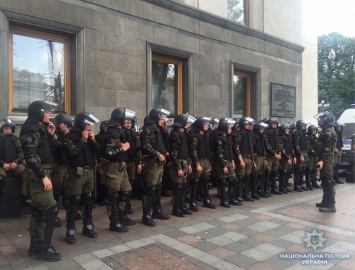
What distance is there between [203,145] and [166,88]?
11.0ft

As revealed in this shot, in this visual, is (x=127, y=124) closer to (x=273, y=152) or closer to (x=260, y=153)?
(x=260, y=153)

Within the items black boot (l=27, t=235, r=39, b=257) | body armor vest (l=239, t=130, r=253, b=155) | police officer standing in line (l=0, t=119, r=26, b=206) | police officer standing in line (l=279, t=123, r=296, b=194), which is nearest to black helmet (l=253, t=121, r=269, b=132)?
body armor vest (l=239, t=130, r=253, b=155)

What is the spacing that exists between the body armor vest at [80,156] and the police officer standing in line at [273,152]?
5128 mm

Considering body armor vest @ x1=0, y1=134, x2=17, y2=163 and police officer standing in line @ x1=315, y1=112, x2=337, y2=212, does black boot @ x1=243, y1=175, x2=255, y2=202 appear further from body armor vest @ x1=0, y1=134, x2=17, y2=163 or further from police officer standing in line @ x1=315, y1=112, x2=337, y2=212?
body armor vest @ x1=0, y1=134, x2=17, y2=163

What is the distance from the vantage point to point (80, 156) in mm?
5043

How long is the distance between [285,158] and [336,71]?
37938 mm

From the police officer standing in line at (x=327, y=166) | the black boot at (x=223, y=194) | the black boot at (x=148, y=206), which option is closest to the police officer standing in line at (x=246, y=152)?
the black boot at (x=223, y=194)

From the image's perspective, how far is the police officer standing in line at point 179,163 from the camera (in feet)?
21.3

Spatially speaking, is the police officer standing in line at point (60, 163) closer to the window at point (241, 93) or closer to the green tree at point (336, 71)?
the window at point (241, 93)

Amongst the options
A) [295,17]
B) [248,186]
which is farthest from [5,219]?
[295,17]

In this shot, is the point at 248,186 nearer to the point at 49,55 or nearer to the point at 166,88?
the point at 166,88

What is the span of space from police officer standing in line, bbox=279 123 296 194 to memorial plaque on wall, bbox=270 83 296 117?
341 cm

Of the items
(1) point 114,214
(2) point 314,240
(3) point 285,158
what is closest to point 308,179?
(3) point 285,158

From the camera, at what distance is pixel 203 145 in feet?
23.3
